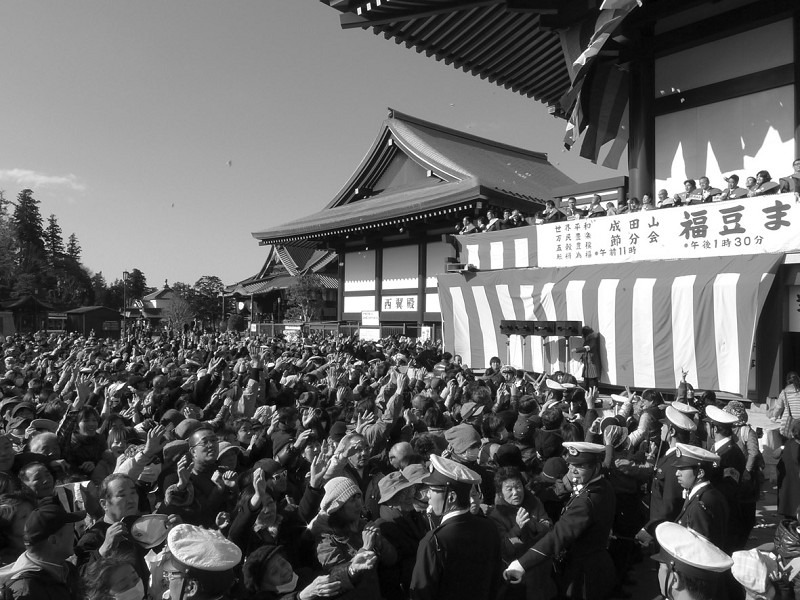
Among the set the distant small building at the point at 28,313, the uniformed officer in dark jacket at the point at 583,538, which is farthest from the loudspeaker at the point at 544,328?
the distant small building at the point at 28,313

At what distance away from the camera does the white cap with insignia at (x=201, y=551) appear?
6.18ft

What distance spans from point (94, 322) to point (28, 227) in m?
31.3

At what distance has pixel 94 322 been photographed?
25188mm

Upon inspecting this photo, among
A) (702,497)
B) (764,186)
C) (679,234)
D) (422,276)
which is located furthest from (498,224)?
(702,497)

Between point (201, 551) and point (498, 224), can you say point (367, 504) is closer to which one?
point (201, 551)

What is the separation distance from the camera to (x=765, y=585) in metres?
1.87

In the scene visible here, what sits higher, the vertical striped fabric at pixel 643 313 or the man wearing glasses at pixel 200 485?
the vertical striped fabric at pixel 643 313

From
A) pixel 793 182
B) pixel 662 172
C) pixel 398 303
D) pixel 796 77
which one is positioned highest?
pixel 796 77

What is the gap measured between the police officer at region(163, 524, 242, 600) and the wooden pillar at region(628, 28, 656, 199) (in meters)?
9.53

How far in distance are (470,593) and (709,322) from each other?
23.6 ft

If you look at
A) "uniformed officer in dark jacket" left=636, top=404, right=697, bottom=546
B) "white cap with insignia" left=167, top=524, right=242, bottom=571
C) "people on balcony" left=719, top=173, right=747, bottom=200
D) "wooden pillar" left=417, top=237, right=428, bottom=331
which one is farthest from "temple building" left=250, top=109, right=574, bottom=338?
"white cap with insignia" left=167, top=524, right=242, bottom=571

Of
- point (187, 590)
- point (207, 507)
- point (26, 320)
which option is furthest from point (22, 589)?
point (26, 320)

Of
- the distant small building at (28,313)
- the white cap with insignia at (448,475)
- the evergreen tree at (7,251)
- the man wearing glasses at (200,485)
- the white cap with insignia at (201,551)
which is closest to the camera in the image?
the white cap with insignia at (201,551)

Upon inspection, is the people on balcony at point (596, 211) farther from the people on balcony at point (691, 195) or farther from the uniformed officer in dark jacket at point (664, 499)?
the uniformed officer in dark jacket at point (664, 499)
